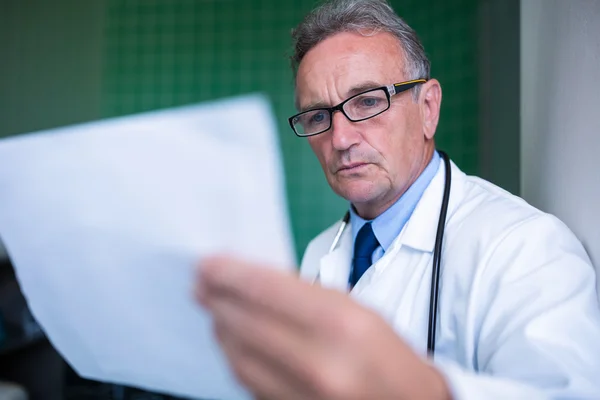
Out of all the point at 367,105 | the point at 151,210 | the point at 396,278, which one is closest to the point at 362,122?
the point at 367,105

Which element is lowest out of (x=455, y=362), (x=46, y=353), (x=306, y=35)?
(x=46, y=353)

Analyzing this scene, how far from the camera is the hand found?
0.26 meters

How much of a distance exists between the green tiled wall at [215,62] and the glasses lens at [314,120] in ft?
3.72

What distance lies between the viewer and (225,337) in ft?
0.99

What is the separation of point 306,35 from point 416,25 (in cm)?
118

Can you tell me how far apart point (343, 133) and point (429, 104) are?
0.25 meters

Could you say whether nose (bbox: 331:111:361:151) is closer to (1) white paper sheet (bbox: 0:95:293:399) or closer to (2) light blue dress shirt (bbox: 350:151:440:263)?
(2) light blue dress shirt (bbox: 350:151:440:263)

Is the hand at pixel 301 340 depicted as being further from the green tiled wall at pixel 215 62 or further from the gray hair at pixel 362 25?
the green tiled wall at pixel 215 62

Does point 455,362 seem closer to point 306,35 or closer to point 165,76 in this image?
point 306,35

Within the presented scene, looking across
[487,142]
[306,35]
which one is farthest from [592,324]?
[487,142]

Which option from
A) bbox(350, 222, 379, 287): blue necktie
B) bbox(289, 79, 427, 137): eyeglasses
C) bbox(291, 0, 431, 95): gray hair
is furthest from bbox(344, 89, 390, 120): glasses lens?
bbox(350, 222, 379, 287): blue necktie

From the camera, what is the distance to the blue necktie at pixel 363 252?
0.94 m

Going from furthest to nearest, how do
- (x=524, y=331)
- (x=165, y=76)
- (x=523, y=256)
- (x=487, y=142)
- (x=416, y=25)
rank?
1. (x=165, y=76)
2. (x=416, y=25)
3. (x=487, y=142)
4. (x=523, y=256)
5. (x=524, y=331)

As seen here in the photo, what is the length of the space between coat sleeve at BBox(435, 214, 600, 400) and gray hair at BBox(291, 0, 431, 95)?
0.45m
